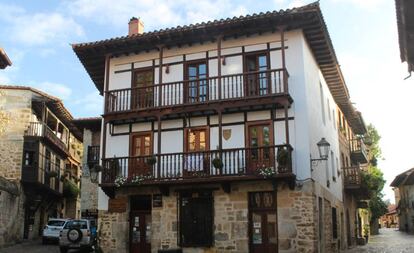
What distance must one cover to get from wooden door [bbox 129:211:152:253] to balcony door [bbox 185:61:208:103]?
16.2 ft

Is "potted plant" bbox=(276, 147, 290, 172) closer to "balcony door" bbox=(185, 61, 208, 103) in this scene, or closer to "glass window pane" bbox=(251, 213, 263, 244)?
"glass window pane" bbox=(251, 213, 263, 244)

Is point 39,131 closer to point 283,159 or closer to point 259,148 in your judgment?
point 259,148

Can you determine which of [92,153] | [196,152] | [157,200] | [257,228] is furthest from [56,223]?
[257,228]

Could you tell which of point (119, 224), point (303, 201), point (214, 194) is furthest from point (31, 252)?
point (303, 201)

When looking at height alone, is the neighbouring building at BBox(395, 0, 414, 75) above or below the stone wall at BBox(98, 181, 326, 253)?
above

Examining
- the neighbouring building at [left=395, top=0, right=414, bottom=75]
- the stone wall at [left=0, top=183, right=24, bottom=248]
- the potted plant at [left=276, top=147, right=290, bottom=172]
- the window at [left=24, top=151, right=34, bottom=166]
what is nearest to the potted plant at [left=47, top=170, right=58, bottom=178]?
the window at [left=24, top=151, right=34, bottom=166]

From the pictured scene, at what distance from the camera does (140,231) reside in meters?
19.7

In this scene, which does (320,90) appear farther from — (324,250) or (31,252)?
(31,252)

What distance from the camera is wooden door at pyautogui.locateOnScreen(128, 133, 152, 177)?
1922 centimetres

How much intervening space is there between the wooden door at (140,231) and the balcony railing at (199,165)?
173cm

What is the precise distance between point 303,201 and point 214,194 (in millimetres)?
3344

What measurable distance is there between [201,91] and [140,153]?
Answer: 3618 millimetres

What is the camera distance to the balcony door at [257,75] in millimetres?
18372

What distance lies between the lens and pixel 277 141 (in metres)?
18.2
